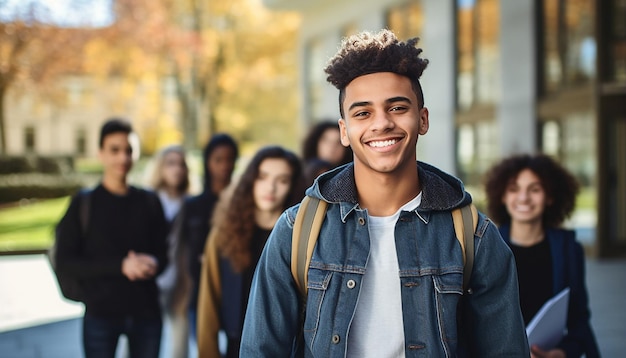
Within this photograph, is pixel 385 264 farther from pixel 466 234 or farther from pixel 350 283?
pixel 466 234

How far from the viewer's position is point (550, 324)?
3377mm

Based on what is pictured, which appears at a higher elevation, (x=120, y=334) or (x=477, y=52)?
(x=477, y=52)

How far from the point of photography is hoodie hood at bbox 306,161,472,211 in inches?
88.7

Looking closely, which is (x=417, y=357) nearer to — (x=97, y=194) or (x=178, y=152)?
(x=97, y=194)

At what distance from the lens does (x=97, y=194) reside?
464cm

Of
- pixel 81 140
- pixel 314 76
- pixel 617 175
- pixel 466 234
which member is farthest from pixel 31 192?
pixel 81 140

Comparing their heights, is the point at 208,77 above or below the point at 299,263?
above

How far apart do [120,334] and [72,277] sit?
1.47 feet

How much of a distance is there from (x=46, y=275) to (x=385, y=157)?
12861 millimetres

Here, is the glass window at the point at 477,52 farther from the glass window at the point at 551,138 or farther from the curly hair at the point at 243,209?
the curly hair at the point at 243,209

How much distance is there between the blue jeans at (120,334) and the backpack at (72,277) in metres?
0.16

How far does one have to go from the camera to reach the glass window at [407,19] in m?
21.2

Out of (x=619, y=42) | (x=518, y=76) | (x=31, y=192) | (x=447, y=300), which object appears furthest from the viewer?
(x=31, y=192)

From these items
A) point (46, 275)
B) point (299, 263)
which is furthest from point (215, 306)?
point (46, 275)
